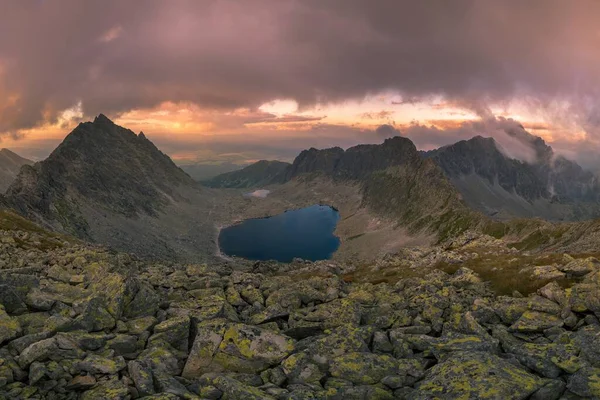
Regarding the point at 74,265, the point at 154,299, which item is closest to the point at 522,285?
the point at 154,299

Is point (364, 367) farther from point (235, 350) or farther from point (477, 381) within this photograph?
point (235, 350)

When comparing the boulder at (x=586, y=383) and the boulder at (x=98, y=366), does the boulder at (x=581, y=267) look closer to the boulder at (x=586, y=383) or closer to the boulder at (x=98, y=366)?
the boulder at (x=586, y=383)

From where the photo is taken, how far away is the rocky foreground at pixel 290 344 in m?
14.6

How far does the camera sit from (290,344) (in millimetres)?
18766

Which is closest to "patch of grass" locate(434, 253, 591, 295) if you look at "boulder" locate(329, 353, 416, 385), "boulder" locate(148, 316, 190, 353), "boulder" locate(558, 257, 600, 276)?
"boulder" locate(558, 257, 600, 276)

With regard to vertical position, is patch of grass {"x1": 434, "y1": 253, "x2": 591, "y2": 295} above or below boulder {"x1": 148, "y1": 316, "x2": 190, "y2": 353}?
below

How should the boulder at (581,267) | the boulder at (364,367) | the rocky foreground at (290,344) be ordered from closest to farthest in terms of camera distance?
1. the rocky foreground at (290,344)
2. the boulder at (364,367)
3. the boulder at (581,267)

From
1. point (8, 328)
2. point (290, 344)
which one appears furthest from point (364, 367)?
point (8, 328)

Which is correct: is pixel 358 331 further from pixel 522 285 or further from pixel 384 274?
pixel 384 274

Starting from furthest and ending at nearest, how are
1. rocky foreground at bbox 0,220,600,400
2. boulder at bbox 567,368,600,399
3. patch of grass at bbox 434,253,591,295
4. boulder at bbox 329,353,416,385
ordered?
patch of grass at bbox 434,253,591,295 → boulder at bbox 329,353,416,385 → rocky foreground at bbox 0,220,600,400 → boulder at bbox 567,368,600,399

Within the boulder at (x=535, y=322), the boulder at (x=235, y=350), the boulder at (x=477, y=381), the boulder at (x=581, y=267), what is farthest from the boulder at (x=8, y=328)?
the boulder at (x=581, y=267)

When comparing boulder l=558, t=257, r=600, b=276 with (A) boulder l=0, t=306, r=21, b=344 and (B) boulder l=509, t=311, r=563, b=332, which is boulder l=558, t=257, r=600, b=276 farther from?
(A) boulder l=0, t=306, r=21, b=344

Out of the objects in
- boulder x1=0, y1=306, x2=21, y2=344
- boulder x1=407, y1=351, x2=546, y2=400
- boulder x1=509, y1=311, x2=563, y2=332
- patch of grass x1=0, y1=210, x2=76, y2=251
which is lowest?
patch of grass x1=0, y1=210, x2=76, y2=251

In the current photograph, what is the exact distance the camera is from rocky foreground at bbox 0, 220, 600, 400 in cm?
1456
